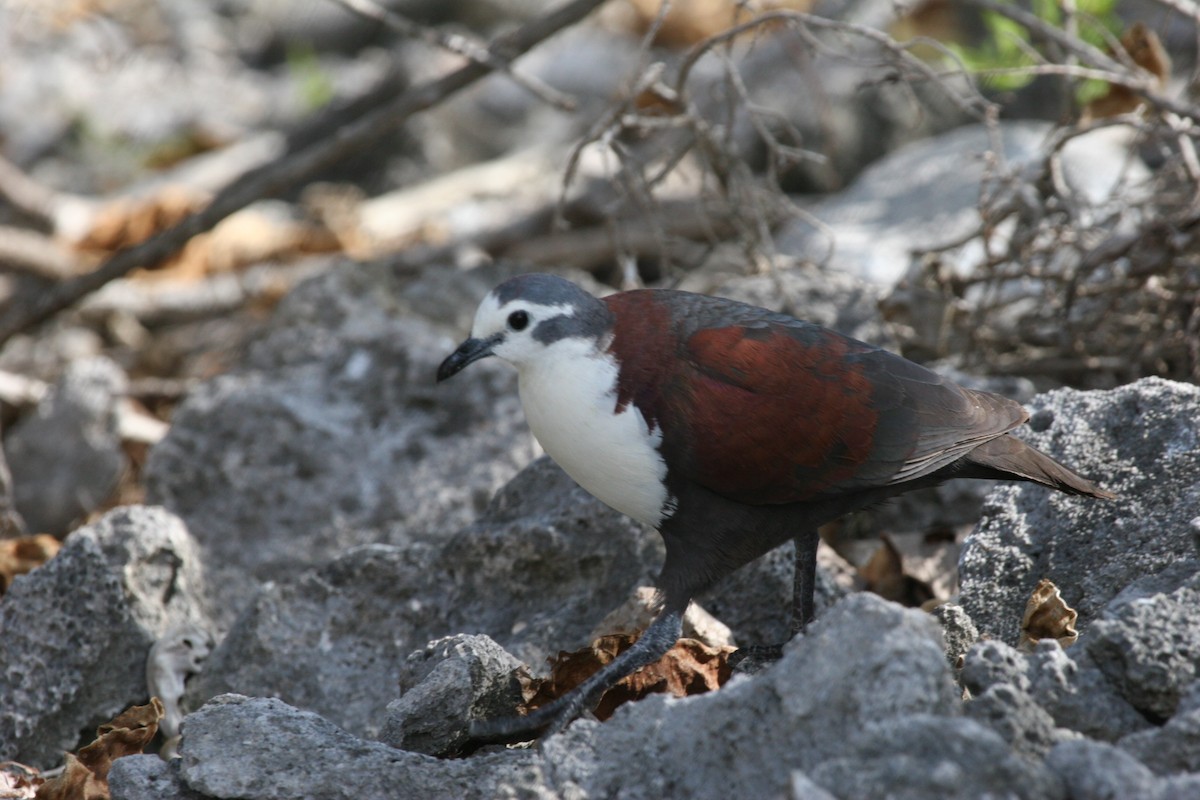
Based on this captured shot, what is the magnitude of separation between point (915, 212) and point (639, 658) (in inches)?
160

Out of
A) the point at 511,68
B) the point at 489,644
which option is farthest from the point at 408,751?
the point at 511,68

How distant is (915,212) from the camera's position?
6637 mm

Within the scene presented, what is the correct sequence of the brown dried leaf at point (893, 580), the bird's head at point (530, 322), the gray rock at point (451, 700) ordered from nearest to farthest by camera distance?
the gray rock at point (451, 700) < the bird's head at point (530, 322) < the brown dried leaf at point (893, 580)

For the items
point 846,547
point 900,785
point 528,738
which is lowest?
point 846,547

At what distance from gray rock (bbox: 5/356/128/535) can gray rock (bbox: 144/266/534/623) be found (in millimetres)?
835

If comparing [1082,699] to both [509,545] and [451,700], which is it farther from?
[509,545]

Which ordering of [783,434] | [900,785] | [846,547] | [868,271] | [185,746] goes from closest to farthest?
1. [900,785]
2. [185,746]
3. [783,434]
4. [846,547]
5. [868,271]

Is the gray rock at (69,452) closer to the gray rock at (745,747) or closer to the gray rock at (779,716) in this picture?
the gray rock at (745,747)

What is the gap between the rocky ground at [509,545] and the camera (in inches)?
99.3

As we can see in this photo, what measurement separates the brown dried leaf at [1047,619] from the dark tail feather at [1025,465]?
267 millimetres

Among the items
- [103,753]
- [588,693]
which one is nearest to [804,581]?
[588,693]

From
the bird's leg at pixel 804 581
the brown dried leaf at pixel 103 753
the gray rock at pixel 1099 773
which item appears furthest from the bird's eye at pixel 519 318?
the gray rock at pixel 1099 773

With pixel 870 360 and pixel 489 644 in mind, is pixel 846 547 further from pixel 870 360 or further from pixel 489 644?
→ pixel 489 644

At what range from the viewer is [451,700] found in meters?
2.97
